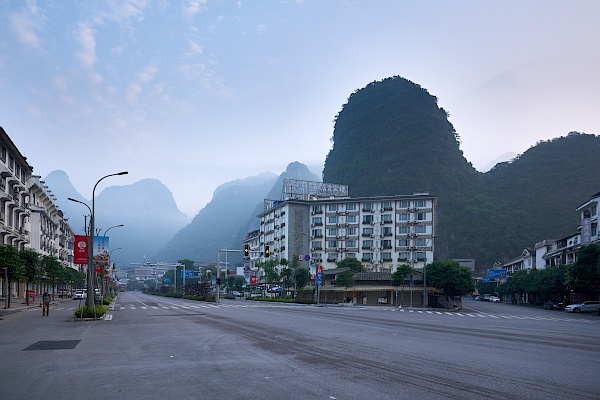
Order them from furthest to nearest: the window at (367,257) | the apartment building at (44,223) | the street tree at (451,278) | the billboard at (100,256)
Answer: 1. the window at (367,257)
2. the apartment building at (44,223)
3. the street tree at (451,278)
4. the billboard at (100,256)

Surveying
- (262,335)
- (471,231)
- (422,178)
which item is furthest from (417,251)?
(262,335)

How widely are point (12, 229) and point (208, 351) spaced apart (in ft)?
178

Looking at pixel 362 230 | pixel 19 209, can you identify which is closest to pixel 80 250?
pixel 19 209

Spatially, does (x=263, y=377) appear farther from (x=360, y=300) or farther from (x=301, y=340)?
(x=360, y=300)

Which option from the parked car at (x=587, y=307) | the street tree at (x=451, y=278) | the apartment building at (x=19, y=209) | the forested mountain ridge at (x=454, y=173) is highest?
the forested mountain ridge at (x=454, y=173)

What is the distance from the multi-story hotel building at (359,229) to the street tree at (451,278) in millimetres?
26466

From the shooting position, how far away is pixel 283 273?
323 feet

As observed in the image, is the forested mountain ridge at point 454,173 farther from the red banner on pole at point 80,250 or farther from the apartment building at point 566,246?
the red banner on pole at point 80,250

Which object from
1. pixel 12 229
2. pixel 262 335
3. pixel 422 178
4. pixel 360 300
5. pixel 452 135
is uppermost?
pixel 452 135

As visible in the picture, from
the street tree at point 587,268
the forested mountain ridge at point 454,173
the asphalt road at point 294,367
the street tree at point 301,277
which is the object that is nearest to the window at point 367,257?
the street tree at point 301,277

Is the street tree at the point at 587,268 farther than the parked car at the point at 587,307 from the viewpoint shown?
No

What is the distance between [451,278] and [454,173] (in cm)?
9052

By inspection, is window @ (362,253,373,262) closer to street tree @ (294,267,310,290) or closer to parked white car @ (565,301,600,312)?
street tree @ (294,267,310,290)

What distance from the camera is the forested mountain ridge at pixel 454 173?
456ft
